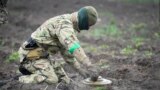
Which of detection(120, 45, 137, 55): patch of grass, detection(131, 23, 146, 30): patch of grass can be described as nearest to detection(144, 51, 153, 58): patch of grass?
detection(120, 45, 137, 55): patch of grass

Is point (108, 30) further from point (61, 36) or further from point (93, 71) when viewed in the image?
point (93, 71)

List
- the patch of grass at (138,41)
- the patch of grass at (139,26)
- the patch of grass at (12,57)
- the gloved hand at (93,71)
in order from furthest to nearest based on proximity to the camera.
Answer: the patch of grass at (139,26) → the patch of grass at (138,41) → the patch of grass at (12,57) → the gloved hand at (93,71)

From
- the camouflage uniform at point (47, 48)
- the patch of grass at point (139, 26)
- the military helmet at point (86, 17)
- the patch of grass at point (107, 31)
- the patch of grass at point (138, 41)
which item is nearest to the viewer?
the military helmet at point (86, 17)

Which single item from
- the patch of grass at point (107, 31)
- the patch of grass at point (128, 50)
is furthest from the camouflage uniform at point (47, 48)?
the patch of grass at point (107, 31)

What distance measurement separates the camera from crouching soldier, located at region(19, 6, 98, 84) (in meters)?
7.96

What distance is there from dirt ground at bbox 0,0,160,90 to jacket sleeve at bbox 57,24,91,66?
829 millimetres

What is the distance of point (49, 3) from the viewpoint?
23156 millimetres

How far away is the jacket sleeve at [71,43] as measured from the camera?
7500 mm

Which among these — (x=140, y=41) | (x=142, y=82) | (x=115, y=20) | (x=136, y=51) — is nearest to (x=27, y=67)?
(x=142, y=82)

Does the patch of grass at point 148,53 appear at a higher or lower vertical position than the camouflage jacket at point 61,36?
lower

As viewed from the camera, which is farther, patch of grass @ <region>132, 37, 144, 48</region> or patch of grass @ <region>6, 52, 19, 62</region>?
patch of grass @ <region>132, 37, 144, 48</region>

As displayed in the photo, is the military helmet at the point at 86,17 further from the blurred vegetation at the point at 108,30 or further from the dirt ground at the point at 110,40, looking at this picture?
the blurred vegetation at the point at 108,30

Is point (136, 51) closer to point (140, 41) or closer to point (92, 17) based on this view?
point (140, 41)

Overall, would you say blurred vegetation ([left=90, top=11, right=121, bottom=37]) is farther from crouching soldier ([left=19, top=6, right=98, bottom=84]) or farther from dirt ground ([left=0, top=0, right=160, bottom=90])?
crouching soldier ([left=19, top=6, right=98, bottom=84])
